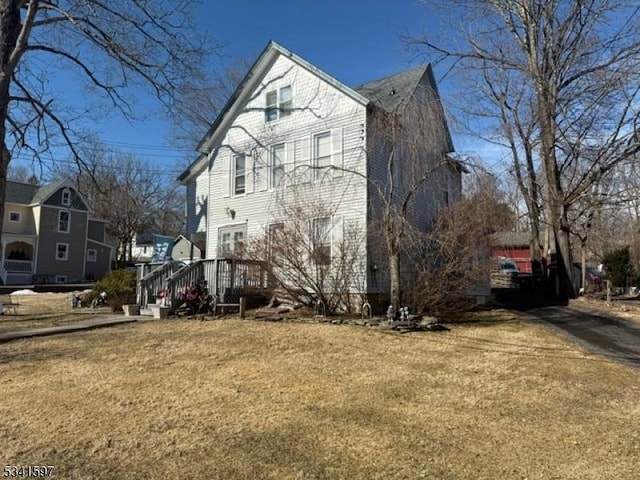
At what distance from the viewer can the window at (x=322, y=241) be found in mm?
13070

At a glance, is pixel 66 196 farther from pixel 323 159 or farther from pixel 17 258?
pixel 323 159

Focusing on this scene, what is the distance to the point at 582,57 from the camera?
17062 millimetres

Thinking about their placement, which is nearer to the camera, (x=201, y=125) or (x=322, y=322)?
(x=322, y=322)

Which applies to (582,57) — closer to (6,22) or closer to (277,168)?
(277,168)

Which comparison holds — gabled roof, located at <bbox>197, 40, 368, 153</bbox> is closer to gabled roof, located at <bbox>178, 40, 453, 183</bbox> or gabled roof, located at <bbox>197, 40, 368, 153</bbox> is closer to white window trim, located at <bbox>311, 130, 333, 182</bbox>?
gabled roof, located at <bbox>178, 40, 453, 183</bbox>

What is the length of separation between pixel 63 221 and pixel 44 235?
6.32 feet

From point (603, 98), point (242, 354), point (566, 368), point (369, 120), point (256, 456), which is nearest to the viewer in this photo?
point (256, 456)

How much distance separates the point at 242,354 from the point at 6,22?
11115 millimetres

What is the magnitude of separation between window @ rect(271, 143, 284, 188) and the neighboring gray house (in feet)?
79.0

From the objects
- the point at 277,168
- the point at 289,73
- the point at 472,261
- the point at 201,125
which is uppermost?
the point at 201,125

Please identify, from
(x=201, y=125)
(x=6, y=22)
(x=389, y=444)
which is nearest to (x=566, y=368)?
(x=389, y=444)

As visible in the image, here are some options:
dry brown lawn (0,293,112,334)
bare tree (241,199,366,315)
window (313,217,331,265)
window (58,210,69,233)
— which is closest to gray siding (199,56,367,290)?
window (313,217,331,265)

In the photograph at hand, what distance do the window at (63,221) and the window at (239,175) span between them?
26.3m

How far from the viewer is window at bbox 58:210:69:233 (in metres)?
37.8
